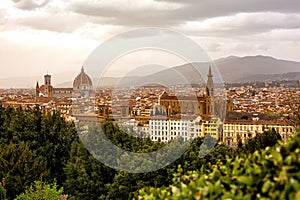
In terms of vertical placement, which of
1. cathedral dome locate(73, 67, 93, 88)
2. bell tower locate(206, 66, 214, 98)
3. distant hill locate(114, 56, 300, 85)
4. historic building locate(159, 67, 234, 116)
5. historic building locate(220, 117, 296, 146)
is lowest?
historic building locate(220, 117, 296, 146)

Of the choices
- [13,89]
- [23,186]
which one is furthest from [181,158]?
[13,89]

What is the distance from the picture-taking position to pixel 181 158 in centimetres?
1159

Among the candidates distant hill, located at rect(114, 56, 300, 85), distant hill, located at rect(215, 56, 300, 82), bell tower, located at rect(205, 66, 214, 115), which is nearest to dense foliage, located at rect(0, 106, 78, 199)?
bell tower, located at rect(205, 66, 214, 115)

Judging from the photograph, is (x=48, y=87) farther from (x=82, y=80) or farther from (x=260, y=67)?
(x=82, y=80)

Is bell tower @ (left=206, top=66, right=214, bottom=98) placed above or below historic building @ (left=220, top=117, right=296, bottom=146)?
above

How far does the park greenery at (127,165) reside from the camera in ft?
6.46

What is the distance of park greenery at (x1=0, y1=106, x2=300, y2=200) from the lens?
6.46 feet

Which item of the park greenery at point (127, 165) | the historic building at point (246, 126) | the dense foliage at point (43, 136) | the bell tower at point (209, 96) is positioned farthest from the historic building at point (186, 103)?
the historic building at point (246, 126)

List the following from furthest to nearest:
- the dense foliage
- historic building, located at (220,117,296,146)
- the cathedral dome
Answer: historic building, located at (220,117,296,146), the cathedral dome, the dense foliage

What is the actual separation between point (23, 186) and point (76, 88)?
30.5 ft

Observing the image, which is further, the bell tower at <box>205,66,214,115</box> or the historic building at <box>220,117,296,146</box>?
the historic building at <box>220,117,296,146</box>

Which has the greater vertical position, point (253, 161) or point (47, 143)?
point (253, 161)

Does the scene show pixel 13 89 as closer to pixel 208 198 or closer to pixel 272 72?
pixel 272 72

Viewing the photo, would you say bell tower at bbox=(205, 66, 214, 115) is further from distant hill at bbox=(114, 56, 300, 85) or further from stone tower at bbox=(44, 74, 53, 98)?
stone tower at bbox=(44, 74, 53, 98)
